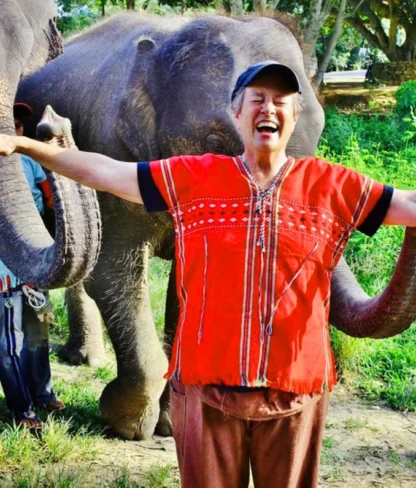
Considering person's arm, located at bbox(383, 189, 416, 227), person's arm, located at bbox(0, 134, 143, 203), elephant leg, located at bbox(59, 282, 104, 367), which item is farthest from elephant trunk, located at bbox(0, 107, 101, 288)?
elephant leg, located at bbox(59, 282, 104, 367)

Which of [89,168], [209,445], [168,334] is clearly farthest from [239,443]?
[168,334]

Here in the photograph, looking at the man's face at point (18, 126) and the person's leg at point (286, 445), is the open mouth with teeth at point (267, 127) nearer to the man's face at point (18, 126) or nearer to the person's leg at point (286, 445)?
the person's leg at point (286, 445)

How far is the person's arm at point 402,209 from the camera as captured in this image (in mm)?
2402

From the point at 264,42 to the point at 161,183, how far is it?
1.66m

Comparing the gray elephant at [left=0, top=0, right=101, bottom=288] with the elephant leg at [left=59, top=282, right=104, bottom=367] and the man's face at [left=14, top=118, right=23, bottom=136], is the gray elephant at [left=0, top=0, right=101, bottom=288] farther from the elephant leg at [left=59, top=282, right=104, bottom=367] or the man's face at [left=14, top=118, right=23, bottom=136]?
the elephant leg at [left=59, top=282, right=104, bottom=367]

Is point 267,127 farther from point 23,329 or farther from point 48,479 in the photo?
point 23,329

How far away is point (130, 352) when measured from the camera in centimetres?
449

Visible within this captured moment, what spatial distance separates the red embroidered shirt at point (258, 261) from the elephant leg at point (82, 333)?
3.58 m

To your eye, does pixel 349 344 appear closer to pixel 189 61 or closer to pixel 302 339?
pixel 189 61

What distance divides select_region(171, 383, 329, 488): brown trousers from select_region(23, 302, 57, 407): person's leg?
2114mm

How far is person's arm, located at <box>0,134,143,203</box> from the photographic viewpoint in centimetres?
247

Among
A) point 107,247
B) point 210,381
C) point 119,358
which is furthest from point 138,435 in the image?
point 210,381

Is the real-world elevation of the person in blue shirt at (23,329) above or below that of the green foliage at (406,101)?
below

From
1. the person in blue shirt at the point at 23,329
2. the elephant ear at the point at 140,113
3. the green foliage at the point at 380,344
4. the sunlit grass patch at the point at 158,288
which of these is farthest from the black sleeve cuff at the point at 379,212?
the sunlit grass patch at the point at 158,288
